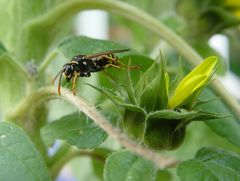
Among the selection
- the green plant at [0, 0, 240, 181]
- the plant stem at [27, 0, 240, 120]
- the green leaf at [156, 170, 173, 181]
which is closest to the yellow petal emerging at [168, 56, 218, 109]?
the green plant at [0, 0, 240, 181]

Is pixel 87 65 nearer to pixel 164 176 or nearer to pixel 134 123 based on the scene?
pixel 134 123

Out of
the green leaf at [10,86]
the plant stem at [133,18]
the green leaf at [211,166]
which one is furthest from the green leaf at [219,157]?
the green leaf at [10,86]

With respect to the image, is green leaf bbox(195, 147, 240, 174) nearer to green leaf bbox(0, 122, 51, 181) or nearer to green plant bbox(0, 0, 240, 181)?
green plant bbox(0, 0, 240, 181)

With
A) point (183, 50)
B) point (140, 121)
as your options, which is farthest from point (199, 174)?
point (183, 50)

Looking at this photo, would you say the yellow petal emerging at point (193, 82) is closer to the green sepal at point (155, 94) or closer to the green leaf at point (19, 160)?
the green sepal at point (155, 94)

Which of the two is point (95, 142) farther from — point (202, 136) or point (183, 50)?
point (202, 136)

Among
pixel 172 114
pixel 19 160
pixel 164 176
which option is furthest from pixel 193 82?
pixel 164 176
